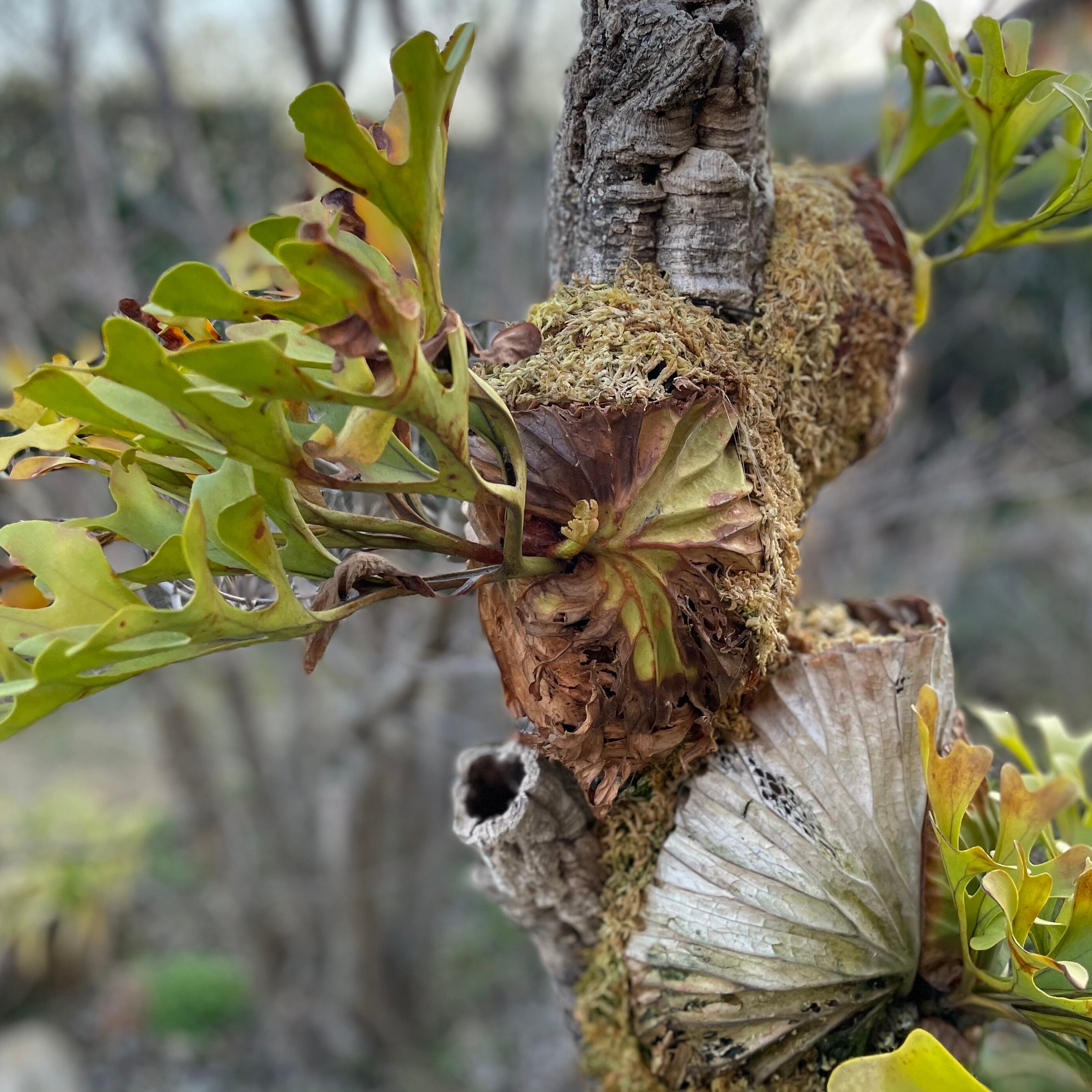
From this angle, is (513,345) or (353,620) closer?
(513,345)

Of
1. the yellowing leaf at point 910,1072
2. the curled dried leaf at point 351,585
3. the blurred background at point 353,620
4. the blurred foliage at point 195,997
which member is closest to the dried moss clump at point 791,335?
the curled dried leaf at point 351,585

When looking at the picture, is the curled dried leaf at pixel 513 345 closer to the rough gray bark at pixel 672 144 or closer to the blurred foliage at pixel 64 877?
the rough gray bark at pixel 672 144

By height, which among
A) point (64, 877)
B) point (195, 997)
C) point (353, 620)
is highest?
point (353, 620)

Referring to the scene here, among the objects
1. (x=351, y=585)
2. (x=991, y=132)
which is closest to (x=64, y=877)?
(x=351, y=585)

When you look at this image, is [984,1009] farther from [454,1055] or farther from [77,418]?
[454,1055]

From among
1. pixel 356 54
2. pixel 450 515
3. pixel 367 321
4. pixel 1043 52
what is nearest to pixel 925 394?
pixel 1043 52

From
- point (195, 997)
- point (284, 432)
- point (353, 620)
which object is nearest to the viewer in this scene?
point (284, 432)

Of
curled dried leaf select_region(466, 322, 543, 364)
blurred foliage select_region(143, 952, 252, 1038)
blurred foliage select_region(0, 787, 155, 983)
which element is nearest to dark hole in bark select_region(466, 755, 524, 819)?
curled dried leaf select_region(466, 322, 543, 364)

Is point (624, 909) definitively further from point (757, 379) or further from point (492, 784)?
point (757, 379)
